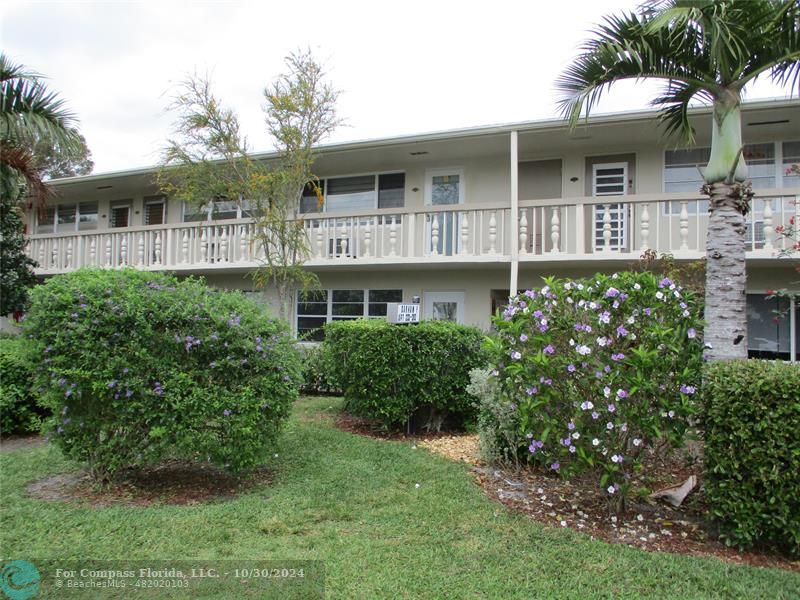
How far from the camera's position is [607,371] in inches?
146

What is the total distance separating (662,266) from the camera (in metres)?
8.51

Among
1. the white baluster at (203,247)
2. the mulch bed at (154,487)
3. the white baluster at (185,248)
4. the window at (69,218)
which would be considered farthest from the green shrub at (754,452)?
the window at (69,218)

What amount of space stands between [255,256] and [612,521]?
380 inches

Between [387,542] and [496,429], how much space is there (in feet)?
7.28

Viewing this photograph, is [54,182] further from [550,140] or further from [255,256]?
[550,140]

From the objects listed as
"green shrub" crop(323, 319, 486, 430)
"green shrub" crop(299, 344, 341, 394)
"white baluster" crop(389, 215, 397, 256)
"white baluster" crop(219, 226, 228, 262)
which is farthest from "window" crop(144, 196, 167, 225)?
"green shrub" crop(323, 319, 486, 430)

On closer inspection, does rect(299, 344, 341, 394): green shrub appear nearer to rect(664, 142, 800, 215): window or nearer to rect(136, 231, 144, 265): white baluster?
rect(136, 231, 144, 265): white baluster

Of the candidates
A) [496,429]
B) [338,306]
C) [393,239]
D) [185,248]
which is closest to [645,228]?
[393,239]

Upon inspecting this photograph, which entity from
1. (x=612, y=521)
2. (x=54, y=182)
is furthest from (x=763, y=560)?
(x=54, y=182)

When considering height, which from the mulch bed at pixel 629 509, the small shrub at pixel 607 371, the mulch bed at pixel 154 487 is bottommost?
the mulch bed at pixel 154 487

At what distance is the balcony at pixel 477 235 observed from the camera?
9117 millimetres

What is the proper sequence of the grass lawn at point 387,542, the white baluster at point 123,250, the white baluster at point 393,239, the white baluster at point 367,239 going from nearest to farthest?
the grass lawn at point 387,542 → the white baluster at point 393,239 → the white baluster at point 367,239 → the white baluster at point 123,250

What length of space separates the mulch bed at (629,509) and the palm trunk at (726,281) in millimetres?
950

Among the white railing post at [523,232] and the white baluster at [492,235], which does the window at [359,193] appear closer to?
the white baluster at [492,235]
